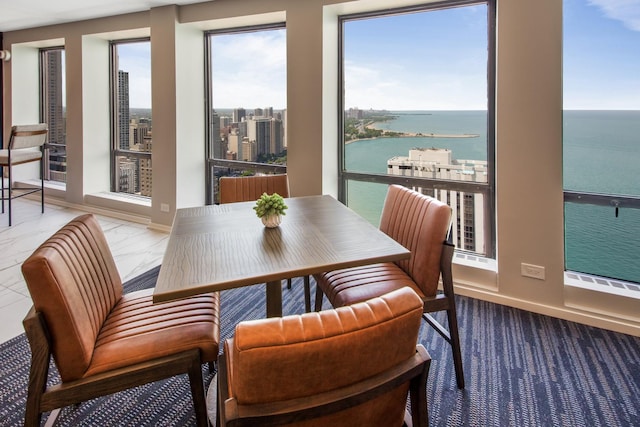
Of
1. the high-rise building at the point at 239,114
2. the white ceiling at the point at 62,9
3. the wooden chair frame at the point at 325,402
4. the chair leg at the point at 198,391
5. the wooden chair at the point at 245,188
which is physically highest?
the white ceiling at the point at 62,9

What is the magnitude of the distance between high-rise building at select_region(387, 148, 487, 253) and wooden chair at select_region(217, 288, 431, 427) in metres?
2.39

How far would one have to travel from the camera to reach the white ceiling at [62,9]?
4.30 metres

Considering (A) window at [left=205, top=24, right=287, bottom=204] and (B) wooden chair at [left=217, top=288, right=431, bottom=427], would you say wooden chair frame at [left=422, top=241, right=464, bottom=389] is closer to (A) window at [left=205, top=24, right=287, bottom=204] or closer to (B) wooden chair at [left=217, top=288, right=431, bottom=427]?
(B) wooden chair at [left=217, top=288, right=431, bottom=427]

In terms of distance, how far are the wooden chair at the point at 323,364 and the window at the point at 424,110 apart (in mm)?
2554

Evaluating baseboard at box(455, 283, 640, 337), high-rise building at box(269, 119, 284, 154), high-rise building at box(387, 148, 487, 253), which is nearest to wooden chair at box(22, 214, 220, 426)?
baseboard at box(455, 283, 640, 337)

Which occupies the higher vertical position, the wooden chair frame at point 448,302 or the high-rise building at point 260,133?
the high-rise building at point 260,133

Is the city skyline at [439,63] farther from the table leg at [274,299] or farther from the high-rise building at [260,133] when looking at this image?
the table leg at [274,299]

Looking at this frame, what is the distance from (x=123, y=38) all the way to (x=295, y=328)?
228 inches

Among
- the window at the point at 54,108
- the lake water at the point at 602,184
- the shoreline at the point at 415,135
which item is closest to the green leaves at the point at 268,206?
the shoreline at the point at 415,135

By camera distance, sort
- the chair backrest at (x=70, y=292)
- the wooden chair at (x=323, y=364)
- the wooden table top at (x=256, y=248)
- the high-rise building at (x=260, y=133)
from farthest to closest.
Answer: the high-rise building at (x=260, y=133)
the wooden table top at (x=256, y=248)
the chair backrest at (x=70, y=292)
the wooden chair at (x=323, y=364)

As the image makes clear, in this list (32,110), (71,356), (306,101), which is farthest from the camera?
(32,110)

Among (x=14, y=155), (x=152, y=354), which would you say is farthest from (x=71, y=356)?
(x=14, y=155)

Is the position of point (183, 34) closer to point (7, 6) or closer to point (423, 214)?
point (7, 6)

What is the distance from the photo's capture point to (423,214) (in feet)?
6.53
